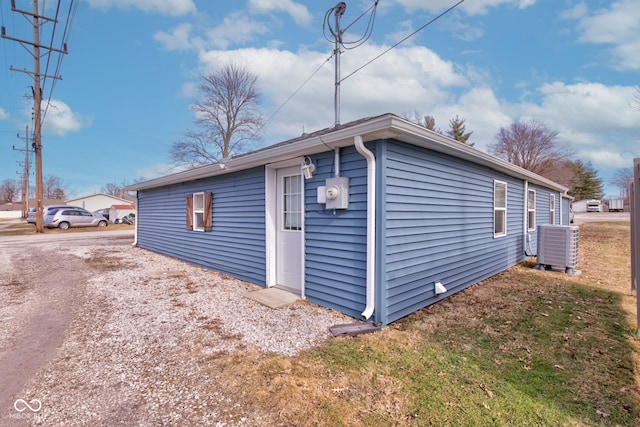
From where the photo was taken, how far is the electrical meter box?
3.92m

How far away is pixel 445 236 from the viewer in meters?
4.87

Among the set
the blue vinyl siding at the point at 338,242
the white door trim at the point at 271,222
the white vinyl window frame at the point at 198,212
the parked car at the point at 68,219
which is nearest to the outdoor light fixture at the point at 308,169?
the blue vinyl siding at the point at 338,242

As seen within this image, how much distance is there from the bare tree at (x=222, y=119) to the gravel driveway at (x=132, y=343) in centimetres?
1650

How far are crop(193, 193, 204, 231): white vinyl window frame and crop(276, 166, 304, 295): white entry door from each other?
315 cm

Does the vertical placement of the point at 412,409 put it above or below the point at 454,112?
below

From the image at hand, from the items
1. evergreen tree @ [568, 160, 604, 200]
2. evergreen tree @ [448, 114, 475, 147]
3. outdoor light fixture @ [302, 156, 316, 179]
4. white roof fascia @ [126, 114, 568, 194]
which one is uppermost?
evergreen tree @ [448, 114, 475, 147]

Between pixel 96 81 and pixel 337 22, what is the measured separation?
37.4 feet

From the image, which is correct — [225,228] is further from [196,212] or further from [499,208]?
[499,208]

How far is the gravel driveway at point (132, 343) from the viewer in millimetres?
2123

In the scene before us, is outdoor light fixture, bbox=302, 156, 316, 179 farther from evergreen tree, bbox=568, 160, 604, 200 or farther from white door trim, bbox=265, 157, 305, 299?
evergreen tree, bbox=568, 160, 604, 200

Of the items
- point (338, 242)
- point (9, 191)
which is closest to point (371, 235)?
point (338, 242)

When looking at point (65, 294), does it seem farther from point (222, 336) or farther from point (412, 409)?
point (412, 409)

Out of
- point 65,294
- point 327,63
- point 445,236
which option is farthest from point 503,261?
point 65,294

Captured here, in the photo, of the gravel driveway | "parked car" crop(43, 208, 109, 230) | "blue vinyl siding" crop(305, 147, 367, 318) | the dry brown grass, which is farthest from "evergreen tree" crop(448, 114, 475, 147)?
"parked car" crop(43, 208, 109, 230)
